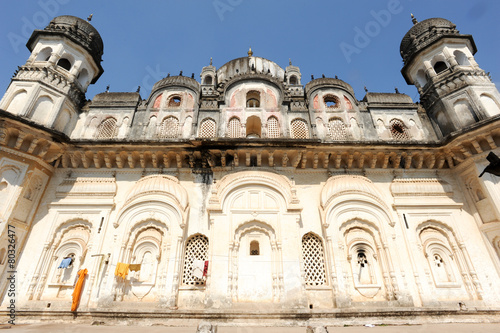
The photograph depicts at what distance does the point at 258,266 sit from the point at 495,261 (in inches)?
318

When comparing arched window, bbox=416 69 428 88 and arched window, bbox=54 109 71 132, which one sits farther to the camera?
arched window, bbox=416 69 428 88

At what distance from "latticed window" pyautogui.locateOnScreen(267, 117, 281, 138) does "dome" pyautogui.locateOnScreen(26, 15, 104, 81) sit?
377 inches

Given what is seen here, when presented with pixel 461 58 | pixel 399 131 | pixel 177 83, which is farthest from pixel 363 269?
pixel 177 83

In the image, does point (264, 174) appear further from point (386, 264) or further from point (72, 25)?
point (72, 25)

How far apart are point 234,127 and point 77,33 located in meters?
9.27

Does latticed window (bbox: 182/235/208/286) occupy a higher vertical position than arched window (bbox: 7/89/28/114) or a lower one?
lower

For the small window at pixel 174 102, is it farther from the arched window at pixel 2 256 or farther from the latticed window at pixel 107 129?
the arched window at pixel 2 256

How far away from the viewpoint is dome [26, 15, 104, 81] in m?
13.1

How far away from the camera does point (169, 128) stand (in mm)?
12641

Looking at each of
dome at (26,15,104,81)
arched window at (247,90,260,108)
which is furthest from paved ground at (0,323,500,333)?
dome at (26,15,104,81)

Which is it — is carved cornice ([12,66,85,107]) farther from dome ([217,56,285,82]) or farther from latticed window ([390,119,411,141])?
latticed window ([390,119,411,141])

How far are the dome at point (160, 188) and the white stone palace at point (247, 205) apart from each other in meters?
0.06

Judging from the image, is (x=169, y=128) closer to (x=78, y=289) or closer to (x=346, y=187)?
(x=78, y=289)

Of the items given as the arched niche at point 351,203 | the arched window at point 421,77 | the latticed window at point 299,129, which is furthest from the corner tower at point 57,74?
the arched window at point 421,77
